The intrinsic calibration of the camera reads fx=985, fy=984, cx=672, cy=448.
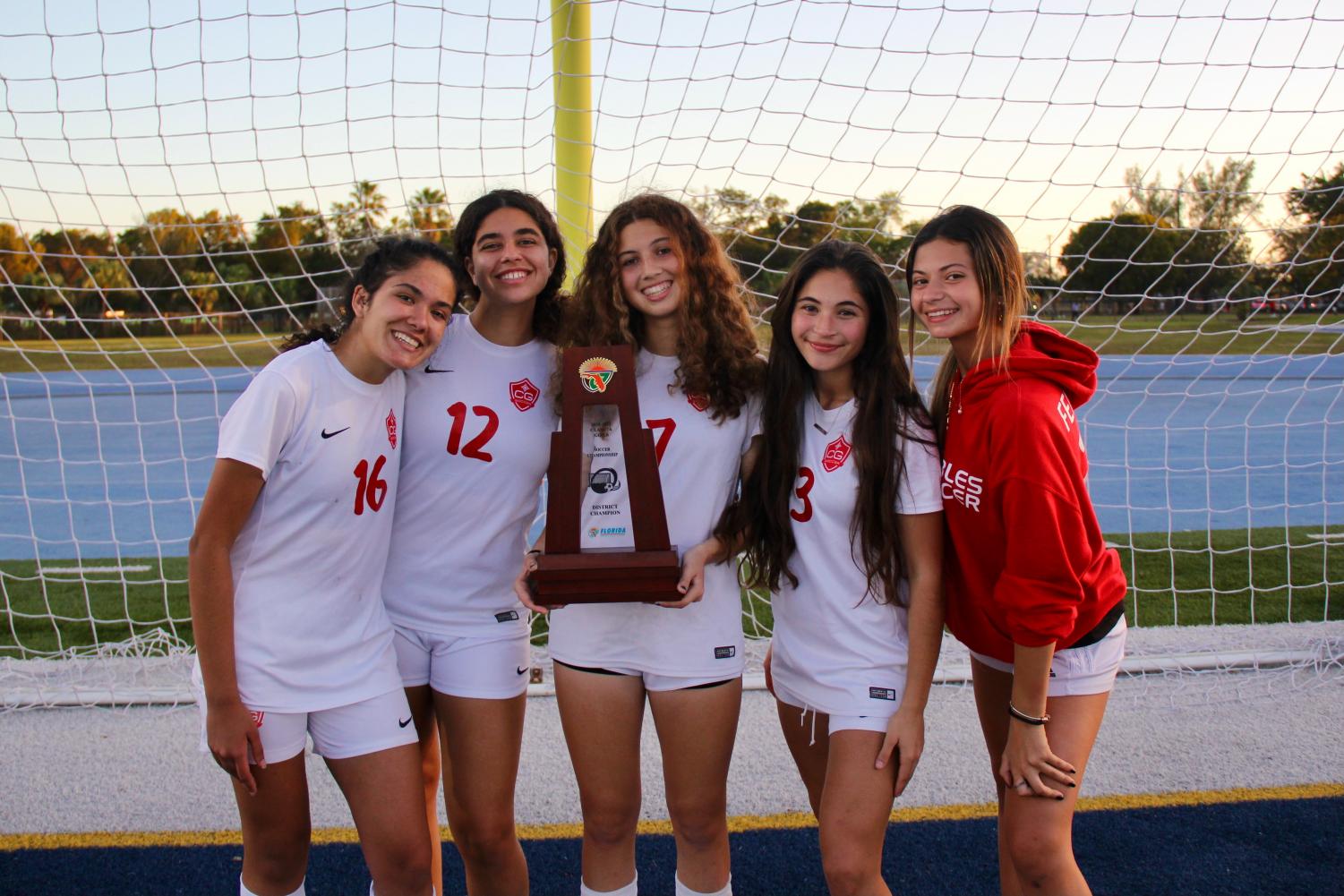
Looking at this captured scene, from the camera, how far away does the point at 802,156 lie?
3.87 metres

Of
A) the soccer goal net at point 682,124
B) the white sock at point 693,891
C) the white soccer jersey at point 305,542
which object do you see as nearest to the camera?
the white soccer jersey at point 305,542

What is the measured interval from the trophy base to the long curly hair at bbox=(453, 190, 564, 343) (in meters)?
0.62

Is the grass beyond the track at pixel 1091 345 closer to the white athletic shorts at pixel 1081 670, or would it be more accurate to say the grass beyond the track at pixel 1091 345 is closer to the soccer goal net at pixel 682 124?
the soccer goal net at pixel 682 124

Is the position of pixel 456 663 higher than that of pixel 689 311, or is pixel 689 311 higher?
pixel 689 311

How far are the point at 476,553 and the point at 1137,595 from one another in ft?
13.3

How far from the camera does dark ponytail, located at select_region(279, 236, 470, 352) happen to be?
81.0 inches

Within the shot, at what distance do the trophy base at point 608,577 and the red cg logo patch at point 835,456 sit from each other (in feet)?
1.22

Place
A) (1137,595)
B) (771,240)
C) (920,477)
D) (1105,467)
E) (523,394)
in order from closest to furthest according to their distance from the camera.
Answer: (920,477)
(523,394)
(771,240)
(1137,595)
(1105,467)

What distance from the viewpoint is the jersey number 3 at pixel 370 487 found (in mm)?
2033

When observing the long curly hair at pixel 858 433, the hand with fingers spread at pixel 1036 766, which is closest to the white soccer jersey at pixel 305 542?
the long curly hair at pixel 858 433

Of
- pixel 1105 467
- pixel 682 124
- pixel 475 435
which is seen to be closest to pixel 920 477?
pixel 475 435

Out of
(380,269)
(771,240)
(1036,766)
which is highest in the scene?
(771,240)

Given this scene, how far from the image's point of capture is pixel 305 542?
1984 millimetres

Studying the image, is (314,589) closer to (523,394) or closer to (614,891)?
(523,394)
